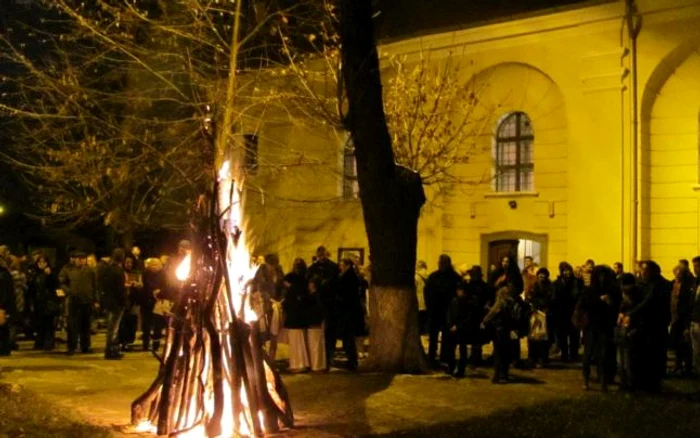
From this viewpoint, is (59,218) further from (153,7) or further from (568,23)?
(568,23)

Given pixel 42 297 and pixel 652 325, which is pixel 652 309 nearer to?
pixel 652 325

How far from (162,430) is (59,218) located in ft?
58.0

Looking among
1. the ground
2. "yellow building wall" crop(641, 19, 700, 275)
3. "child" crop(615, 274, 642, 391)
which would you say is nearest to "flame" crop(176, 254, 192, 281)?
the ground

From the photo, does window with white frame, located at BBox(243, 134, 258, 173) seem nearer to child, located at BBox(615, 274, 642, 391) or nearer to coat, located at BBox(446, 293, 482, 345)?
coat, located at BBox(446, 293, 482, 345)

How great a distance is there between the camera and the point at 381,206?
14.3 metres

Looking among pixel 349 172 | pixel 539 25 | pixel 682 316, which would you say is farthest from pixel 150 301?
pixel 539 25

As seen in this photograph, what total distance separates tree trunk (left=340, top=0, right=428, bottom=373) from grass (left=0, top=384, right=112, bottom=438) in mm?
5129

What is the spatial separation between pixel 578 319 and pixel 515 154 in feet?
36.9

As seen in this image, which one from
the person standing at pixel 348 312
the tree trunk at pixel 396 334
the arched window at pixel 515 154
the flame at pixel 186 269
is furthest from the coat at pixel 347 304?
the arched window at pixel 515 154

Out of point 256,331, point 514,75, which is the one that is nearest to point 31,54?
point 514,75

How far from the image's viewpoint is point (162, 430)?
9312mm

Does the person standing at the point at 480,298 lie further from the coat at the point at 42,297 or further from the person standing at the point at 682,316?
the coat at the point at 42,297

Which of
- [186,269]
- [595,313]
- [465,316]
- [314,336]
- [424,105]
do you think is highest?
[424,105]

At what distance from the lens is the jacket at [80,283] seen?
55.1 feet
